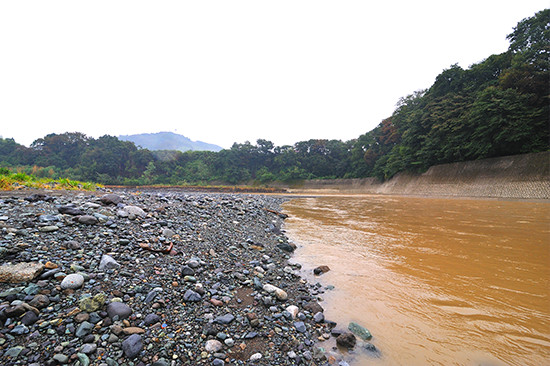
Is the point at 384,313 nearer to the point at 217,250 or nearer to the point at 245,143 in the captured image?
the point at 217,250

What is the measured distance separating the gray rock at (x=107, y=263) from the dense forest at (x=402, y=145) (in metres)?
28.1

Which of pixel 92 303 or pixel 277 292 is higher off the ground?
pixel 92 303

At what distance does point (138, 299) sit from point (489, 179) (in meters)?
27.8

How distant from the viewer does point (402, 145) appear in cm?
3584

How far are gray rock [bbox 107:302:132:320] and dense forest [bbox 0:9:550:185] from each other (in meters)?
28.0

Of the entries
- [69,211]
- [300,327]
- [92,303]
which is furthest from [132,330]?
[69,211]

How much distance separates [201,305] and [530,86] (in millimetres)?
30499

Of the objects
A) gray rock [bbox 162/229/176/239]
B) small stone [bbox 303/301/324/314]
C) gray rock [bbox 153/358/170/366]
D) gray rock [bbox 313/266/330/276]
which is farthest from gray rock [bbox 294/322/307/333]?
gray rock [bbox 162/229/176/239]

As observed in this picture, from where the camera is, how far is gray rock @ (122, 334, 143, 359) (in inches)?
68.5

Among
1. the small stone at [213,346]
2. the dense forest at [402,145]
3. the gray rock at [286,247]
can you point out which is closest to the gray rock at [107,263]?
the small stone at [213,346]

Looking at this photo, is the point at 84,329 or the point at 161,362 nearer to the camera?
the point at 161,362

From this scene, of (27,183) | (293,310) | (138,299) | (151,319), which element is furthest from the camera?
(27,183)

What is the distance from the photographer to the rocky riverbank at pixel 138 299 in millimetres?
1799

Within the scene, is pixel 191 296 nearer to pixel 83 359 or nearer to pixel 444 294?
pixel 83 359
